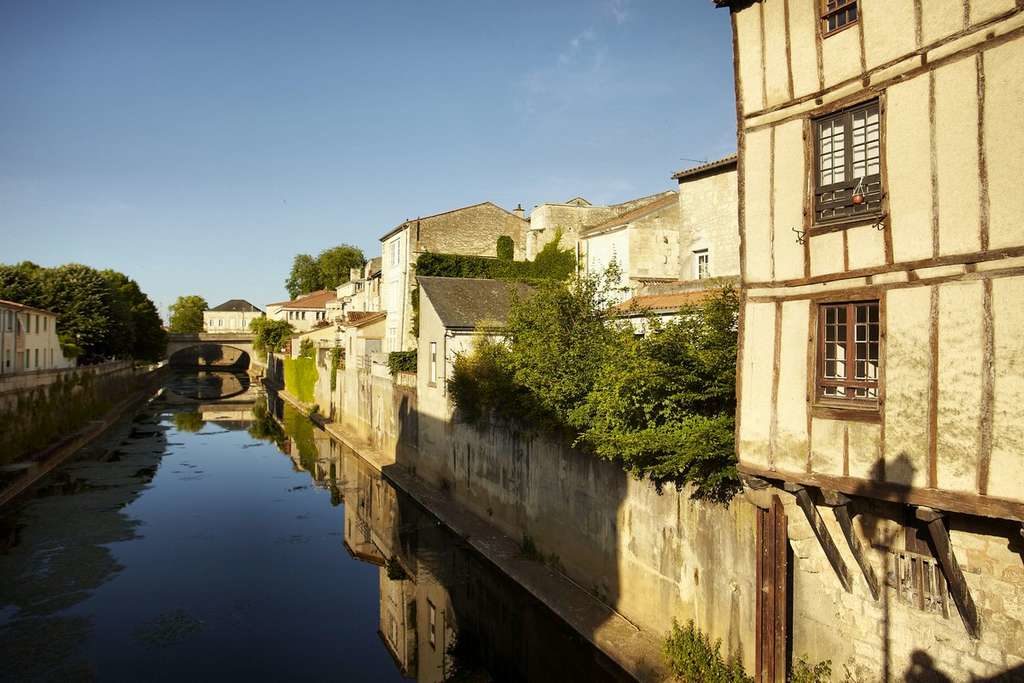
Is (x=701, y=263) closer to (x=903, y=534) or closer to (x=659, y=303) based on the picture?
(x=659, y=303)

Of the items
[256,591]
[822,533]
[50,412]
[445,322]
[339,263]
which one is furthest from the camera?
[339,263]

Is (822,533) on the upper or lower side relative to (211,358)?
lower

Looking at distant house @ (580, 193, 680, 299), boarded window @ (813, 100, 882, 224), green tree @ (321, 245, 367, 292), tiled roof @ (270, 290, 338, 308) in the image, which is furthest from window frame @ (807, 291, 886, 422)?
green tree @ (321, 245, 367, 292)

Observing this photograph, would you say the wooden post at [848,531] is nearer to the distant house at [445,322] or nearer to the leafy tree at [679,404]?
the leafy tree at [679,404]

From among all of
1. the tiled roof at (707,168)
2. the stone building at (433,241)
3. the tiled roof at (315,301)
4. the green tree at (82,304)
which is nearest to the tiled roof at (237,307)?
the tiled roof at (315,301)

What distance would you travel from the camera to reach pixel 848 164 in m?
7.46

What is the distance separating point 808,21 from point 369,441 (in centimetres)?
2521

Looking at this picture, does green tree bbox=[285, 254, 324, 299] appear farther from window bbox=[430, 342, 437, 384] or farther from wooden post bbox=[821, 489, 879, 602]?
wooden post bbox=[821, 489, 879, 602]

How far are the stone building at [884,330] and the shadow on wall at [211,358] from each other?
10331 centimetres

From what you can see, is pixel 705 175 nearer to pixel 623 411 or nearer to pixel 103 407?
pixel 623 411

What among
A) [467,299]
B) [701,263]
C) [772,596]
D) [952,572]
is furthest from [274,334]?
[952,572]

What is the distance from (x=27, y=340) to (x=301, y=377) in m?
15.9

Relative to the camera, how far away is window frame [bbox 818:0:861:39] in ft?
24.1

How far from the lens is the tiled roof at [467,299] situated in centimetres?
1966
